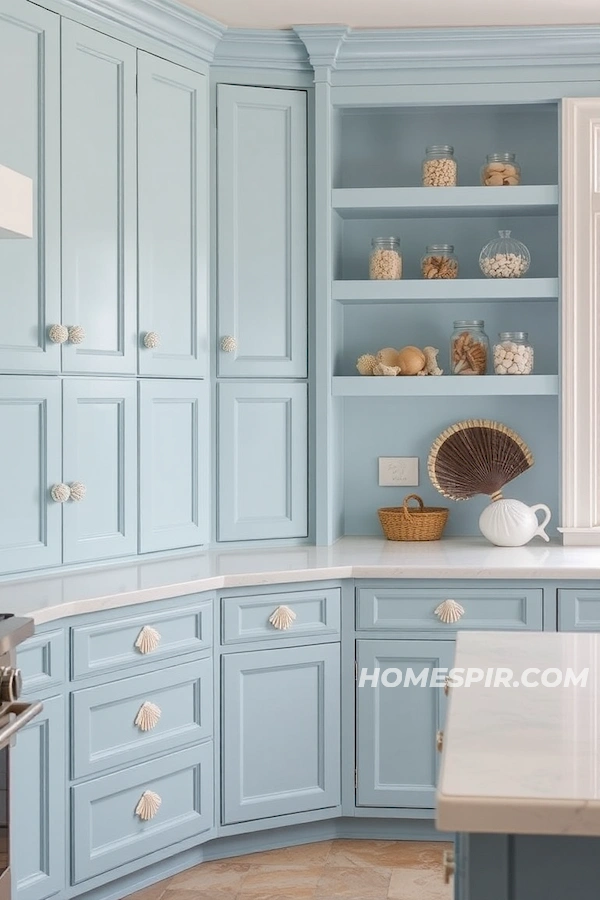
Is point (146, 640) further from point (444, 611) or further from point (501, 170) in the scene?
point (501, 170)

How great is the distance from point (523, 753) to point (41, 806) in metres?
1.61

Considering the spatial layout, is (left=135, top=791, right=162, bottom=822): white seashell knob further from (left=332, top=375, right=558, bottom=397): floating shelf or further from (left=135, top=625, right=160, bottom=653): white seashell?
(left=332, top=375, right=558, bottom=397): floating shelf

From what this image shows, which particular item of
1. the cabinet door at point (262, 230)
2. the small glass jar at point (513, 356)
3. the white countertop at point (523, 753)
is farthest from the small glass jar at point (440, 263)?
the white countertop at point (523, 753)

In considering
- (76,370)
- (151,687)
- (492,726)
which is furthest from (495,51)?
(492,726)

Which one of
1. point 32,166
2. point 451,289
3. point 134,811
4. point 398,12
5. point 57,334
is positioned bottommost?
point 134,811

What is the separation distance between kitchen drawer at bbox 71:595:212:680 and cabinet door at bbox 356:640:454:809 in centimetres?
53

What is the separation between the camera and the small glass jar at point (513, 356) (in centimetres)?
365

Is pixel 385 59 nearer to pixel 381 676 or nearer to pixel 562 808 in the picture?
pixel 381 676

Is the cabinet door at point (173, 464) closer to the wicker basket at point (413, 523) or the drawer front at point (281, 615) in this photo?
the drawer front at point (281, 615)

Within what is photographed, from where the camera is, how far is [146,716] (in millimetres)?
2906

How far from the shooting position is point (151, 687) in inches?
115

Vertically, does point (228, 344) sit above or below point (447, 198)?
below

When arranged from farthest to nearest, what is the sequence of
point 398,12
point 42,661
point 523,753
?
point 398,12
point 42,661
point 523,753

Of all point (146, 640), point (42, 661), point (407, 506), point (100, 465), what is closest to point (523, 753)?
point (42, 661)
